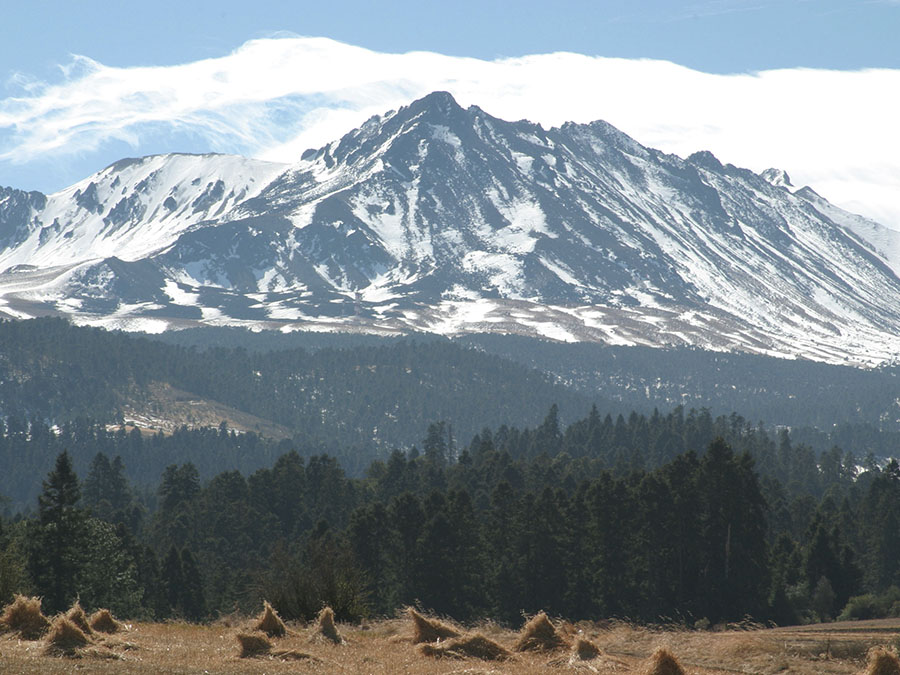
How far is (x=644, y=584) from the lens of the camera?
296ft

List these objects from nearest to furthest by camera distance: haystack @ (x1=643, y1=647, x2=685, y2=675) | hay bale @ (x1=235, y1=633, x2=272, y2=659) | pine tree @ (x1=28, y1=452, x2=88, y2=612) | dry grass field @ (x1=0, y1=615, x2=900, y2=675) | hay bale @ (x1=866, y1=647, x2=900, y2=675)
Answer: hay bale @ (x1=866, y1=647, x2=900, y2=675) < haystack @ (x1=643, y1=647, x2=685, y2=675) < dry grass field @ (x1=0, y1=615, x2=900, y2=675) < hay bale @ (x1=235, y1=633, x2=272, y2=659) < pine tree @ (x1=28, y1=452, x2=88, y2=612)

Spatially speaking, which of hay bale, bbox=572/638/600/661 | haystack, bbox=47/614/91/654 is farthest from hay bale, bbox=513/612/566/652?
haystack, bbox=47/614/91/654

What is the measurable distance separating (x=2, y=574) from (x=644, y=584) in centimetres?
6069

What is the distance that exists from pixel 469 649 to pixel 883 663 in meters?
12.2

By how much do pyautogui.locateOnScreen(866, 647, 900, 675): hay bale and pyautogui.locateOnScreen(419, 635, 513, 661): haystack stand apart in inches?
415

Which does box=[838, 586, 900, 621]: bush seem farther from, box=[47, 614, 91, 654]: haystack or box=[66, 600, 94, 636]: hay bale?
box=[47, 614, 91, 654]: haystack

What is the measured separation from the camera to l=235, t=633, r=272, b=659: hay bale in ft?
108

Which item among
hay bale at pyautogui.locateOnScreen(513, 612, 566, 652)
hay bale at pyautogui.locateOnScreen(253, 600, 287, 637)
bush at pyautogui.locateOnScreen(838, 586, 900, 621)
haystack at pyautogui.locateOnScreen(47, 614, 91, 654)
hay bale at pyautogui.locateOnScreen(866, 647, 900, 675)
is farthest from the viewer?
bush at pyautogui.locateOnScreen(838, 586, 900, 621)

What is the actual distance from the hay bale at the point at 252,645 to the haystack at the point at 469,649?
4914mm

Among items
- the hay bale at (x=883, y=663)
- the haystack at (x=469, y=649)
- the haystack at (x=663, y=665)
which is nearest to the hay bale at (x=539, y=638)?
the haystack at (x=469, y=649)

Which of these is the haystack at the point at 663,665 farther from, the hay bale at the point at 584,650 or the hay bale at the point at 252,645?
the hay bale at the point at 252,645

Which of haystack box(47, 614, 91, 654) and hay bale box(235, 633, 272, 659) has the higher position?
haystack box(47, 614, 91, 654)

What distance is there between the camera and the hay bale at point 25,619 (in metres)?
32.9

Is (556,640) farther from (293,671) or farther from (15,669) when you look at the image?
(15,669)
